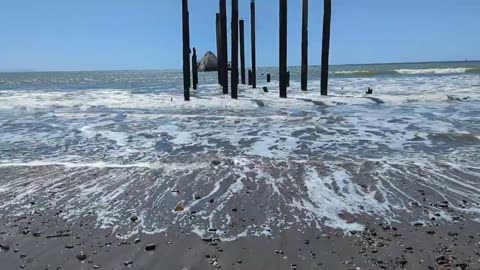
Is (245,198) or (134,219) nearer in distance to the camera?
(134,219)

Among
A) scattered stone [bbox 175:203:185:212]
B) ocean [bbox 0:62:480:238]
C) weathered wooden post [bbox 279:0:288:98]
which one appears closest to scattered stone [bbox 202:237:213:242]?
ocean [bbox 0:62:480:238]

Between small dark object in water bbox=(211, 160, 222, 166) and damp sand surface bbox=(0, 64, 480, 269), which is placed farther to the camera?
small dark object in water bbox=(211, 160, 222, 166)

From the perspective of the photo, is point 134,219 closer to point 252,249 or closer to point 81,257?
point 81,257

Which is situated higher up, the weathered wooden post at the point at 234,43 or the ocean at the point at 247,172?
the weathered wooden post at the point at 234,43

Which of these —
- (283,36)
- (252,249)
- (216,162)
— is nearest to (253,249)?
(252,249)

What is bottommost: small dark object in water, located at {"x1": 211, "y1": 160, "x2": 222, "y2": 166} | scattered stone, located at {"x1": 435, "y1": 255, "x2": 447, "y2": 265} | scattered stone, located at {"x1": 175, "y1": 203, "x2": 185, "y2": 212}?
scattered stone, located at {"x1": 175, "y1": 203, "x2": 185, "y2": 212}

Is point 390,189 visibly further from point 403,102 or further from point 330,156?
point 403,102

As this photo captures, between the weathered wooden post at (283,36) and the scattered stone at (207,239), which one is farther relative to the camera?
the weathered wooden post at (283,36)

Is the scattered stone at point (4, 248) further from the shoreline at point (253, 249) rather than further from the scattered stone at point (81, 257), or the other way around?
the scattered stone at point (81, 257)

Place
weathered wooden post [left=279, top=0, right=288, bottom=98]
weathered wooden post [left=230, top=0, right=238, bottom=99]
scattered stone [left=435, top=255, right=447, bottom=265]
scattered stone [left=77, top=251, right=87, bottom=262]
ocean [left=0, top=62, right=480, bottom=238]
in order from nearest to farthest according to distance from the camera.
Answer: scattered stone [left=435, top=255, right=447, bottom=265], scattered stone [left=77, top=251, right=87, bottom=262], ocean [left=0, top=62, right=480, bottom=238], weathered wooden post [left=279, top=0, right=288, bottom=98], weathered wooden post [left=230, top=0, right=238, bottom=99]

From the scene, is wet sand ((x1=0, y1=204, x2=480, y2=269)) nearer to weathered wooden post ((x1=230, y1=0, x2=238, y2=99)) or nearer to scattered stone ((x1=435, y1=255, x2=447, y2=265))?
scattered stone ((x1=435, y1=255, x2=447, y2=265))

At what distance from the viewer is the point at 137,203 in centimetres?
486

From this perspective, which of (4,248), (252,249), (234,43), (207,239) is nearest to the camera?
(252,249)

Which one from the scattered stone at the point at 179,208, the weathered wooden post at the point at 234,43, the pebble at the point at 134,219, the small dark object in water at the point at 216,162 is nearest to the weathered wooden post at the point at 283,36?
the weathered wooden post at the point at 234,43
